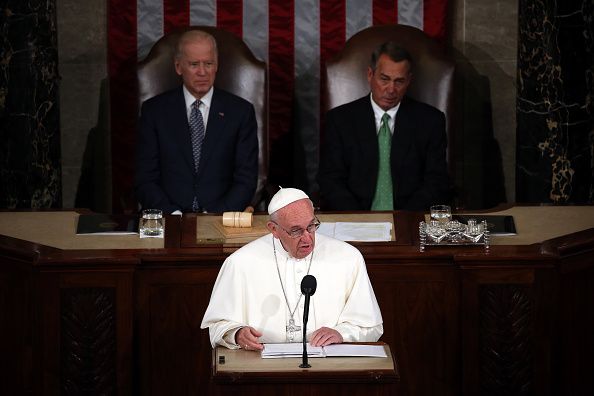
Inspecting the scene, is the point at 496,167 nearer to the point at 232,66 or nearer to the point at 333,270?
the point at 232,66

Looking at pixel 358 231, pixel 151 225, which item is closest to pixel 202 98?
pixel 151 225

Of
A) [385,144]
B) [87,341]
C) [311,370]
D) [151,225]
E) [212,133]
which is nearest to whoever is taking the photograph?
[311,370]

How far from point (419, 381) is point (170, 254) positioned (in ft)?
4.03

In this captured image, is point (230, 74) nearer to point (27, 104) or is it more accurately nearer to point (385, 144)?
point (385, 144)

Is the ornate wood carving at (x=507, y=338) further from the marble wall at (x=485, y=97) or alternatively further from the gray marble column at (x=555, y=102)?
the marble wall at (x=485, y=97)

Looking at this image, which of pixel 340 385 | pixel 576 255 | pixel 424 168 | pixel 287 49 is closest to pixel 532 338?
pixel 576 255

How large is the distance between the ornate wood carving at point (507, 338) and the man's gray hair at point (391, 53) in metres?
2.21

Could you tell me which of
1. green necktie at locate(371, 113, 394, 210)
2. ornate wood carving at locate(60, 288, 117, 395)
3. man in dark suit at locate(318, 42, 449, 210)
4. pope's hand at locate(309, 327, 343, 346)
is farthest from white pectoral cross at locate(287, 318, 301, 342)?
green necktie at locate(371, 113, 394, 210)

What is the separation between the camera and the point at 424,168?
296 inches

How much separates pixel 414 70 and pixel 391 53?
0.37 m

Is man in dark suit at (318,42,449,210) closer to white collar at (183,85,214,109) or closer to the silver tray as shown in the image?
white collar at (183,85,214,109)

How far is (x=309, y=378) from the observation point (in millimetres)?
4250

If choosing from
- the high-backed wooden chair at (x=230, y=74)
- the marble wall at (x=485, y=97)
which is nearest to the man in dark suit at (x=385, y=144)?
the high-backed wooden chair at (x=230, y=74)

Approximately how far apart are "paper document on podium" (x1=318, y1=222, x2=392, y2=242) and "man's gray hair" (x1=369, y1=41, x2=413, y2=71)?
1.56 meters
